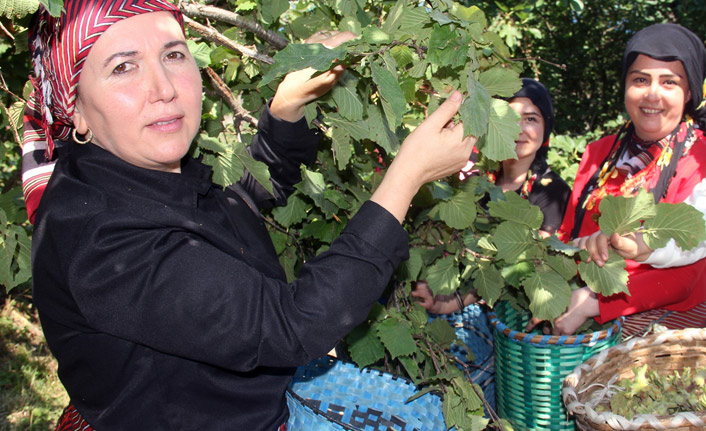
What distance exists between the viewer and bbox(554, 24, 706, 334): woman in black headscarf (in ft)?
7.26

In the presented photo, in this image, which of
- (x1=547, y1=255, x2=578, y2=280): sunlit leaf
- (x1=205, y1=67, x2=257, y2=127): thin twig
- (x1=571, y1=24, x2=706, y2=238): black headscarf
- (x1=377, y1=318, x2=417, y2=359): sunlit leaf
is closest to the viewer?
(x1=377, y1=318, x2=417, y2=359): sunlit leaf

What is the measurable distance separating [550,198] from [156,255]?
8.26ft

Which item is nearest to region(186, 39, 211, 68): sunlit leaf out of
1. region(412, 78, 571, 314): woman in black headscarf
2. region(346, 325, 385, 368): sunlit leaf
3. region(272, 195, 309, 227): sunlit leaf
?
region(272, 195, 309, 227): sunlit leaf

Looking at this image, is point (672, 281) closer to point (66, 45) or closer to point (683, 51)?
point (683, 51)

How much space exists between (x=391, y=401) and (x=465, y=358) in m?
0.91

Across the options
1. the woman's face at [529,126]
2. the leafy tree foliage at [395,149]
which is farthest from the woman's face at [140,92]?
the woman's face at [529,126]

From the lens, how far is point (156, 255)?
3.58 ft

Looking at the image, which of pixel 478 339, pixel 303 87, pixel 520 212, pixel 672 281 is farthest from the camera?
pixel 478 339

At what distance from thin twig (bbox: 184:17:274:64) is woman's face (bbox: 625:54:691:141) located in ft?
5.94

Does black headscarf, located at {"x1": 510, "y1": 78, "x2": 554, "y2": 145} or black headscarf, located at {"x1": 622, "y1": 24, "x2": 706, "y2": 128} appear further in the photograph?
black headscarf, located at {"x1": 510, "y1": 78, "x2": 554, "y2": 145}

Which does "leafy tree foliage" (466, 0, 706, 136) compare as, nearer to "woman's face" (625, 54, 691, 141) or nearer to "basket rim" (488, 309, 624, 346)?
"woman's face" (625, 54, 691, 141)

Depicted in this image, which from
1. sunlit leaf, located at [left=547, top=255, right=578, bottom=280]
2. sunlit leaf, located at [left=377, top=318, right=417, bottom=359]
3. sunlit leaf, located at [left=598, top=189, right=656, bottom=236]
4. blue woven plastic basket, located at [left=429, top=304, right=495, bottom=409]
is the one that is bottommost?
blue woven plastic basket, located at [left=429, top=304, right=495, bottom=409]

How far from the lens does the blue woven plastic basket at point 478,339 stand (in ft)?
8.37

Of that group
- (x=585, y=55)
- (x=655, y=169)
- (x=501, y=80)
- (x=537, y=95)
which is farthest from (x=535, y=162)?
(x=585, y=55)
